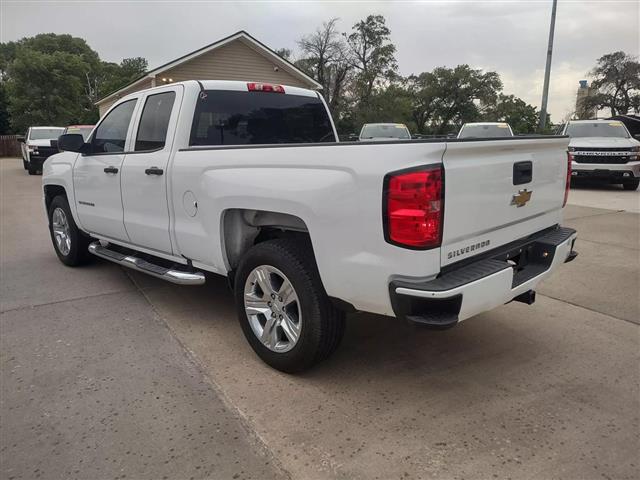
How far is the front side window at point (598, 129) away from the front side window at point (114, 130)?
12.3m

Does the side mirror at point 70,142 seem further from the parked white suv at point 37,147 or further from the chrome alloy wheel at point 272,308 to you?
the parked white suv at point 37,147

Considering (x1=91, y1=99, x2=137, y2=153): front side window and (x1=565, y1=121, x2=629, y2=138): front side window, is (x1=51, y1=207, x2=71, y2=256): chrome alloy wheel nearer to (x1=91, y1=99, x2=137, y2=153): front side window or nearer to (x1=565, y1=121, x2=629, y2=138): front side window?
(x1=91, y1=99, x2=137, y2=153): front side window

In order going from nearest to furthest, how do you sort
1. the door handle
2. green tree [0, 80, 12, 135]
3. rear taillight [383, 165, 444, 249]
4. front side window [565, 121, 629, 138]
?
rear taillight [383, 165, 444, 249]
the door handle
front side window [565, 121, 629, 138]
green tree [0, 80, 12, 135]

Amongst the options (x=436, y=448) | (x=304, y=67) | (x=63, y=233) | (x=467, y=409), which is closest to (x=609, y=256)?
(x=467, y=409)

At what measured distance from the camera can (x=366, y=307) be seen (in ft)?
8.86

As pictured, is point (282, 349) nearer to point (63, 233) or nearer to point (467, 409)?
point (467, 409)

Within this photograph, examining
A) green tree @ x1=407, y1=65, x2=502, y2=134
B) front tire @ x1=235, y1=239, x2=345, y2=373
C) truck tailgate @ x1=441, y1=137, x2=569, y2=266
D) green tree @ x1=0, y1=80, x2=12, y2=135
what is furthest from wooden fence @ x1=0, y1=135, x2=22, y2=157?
truck tailgate @ x1=441, y1=137, x2=569, y2=266

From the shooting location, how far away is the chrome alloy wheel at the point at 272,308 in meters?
3.12

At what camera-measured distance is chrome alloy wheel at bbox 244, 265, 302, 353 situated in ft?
10.2

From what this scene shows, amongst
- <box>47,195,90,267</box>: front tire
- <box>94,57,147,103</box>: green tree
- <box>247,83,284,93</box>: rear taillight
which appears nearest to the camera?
<box>247,83,284,93</box>: rear taillight

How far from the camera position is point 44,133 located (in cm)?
2123

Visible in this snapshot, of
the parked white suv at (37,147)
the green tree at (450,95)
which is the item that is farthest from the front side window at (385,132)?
the green tree at (450,95)

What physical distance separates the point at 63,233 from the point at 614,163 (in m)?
12.4

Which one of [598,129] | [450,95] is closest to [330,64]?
[450,95]
